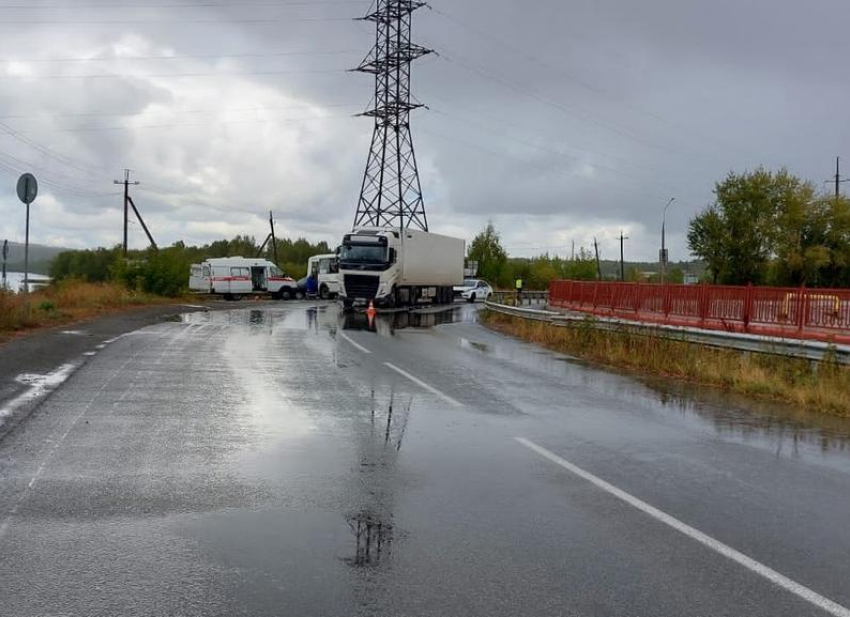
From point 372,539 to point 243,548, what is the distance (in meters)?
0.85

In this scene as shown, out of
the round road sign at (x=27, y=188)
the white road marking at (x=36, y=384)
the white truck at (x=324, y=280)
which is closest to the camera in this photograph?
the white road marking at (x=36, y=384)

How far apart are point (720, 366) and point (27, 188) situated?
1674 centimetres

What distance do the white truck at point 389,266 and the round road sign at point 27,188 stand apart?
19.1 metres

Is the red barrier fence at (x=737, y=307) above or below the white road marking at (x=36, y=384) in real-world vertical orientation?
above

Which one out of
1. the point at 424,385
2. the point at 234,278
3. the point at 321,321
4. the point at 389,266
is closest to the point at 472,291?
the point at 234,278

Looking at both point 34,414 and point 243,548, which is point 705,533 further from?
point 34,414

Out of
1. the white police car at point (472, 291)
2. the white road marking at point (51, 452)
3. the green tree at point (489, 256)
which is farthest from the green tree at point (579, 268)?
the white road marking at point (51, 452)

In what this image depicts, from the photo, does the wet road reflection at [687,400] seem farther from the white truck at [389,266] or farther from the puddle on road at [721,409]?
the white truck at [389,266]

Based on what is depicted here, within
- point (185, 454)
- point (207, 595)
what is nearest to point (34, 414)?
point (185, 454)

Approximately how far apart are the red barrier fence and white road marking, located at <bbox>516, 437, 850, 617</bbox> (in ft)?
30.5

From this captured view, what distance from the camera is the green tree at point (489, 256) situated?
88688 millimetres

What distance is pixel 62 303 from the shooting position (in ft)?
104

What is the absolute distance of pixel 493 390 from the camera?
13.0 metres

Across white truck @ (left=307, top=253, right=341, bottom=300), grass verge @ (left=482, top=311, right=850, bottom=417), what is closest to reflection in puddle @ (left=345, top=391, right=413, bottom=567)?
grass verge @ (left=482, top=311, right=850, bottom=417)
